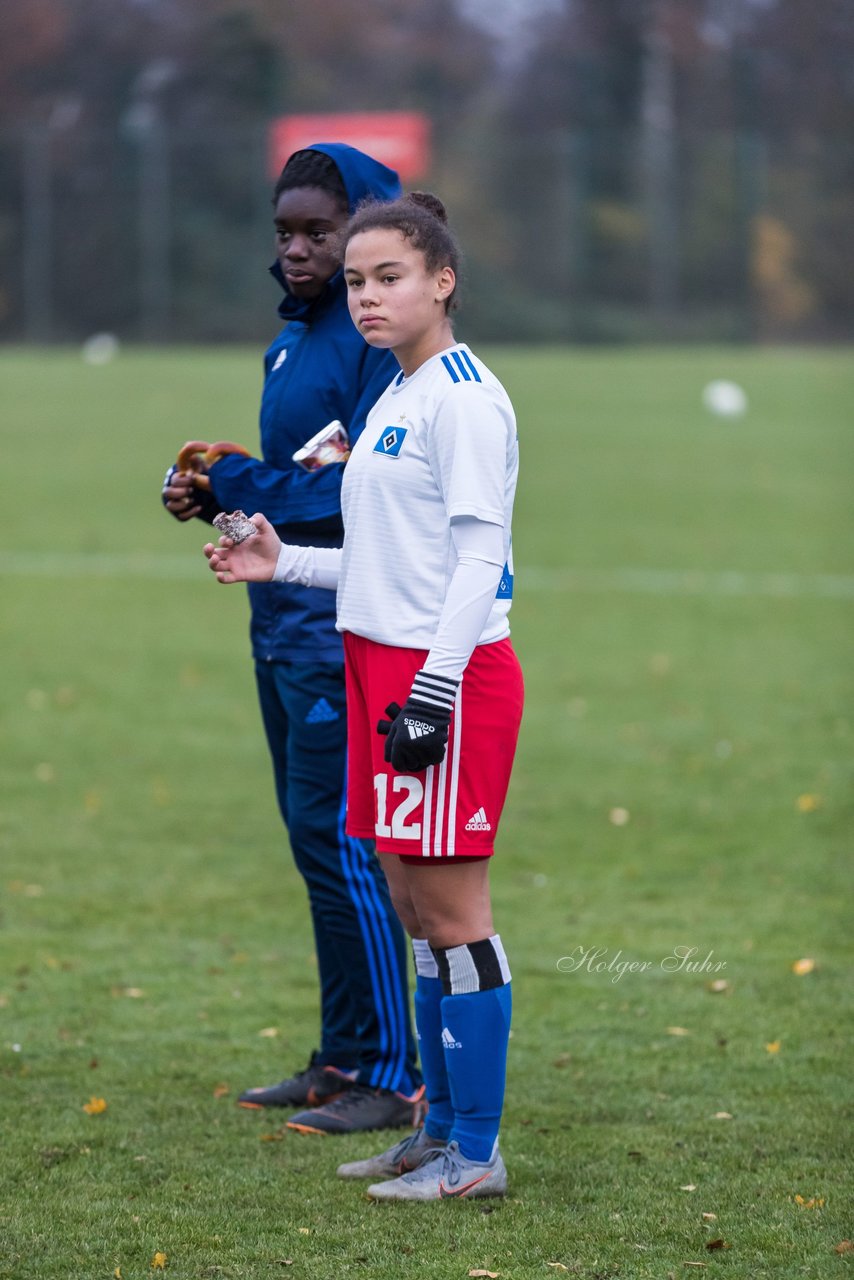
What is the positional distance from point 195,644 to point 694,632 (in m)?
3.45

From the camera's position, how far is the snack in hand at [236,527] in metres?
3.88

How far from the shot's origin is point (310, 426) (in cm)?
426

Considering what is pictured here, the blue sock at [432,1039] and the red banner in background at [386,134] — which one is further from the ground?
the red banner in background at [386,134]

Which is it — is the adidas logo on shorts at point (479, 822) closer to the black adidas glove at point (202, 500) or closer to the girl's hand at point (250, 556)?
the girl's hand at point (250, 556)

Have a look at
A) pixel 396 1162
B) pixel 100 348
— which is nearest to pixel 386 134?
pixel 100 348

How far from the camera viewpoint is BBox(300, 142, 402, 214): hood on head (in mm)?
4242

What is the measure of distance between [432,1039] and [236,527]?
117 centimetres

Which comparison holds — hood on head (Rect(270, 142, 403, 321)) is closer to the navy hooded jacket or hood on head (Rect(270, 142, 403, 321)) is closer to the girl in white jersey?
the navy hooded jacket

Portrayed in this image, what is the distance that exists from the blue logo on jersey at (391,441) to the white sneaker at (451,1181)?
4.74ft

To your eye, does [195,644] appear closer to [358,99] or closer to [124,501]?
[124,501]

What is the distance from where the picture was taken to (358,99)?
160 ft

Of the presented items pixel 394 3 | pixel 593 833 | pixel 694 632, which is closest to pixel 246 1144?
pixel 593 833

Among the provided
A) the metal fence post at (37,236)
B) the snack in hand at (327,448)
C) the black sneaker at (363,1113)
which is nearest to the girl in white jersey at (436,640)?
the snack in hand at (327,448)

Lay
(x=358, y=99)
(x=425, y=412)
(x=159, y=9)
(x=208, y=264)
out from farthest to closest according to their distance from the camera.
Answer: (x=159, y=9) → (x=358, y=99) → (x=208, y=264) → (x=425, y=412)
